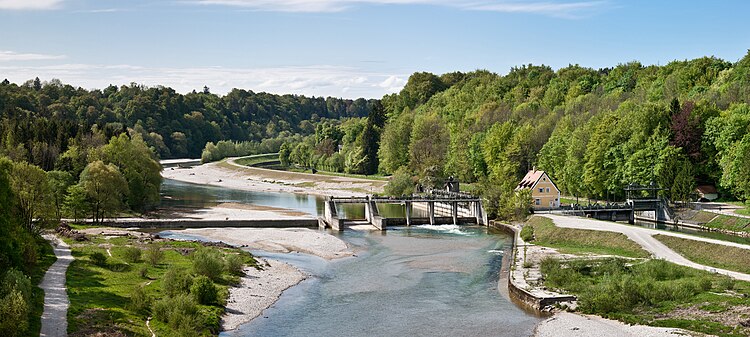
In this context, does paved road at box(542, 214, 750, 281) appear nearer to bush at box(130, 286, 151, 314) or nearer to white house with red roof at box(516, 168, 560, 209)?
white house with red roof at box(516, 168, 560, 209)

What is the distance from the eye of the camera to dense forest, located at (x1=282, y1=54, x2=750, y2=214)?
88250 millimetres

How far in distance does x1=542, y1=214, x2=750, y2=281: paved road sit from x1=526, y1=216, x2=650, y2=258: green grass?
0.75 meters

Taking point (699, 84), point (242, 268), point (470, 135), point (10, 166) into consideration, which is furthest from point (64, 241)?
point (699, 84)

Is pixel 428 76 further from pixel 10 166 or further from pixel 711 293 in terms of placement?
pixel 711 293

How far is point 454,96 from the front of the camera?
17175cm

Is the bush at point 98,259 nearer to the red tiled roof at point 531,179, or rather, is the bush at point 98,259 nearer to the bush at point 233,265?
the bush at point 233,265

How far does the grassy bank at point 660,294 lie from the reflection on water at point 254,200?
47510 millimetres

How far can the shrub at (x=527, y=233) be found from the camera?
69.3 meters

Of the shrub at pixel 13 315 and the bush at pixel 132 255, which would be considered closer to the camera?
the shrub at pixel 13 315

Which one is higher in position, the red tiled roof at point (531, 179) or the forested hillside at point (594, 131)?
the forested hillside at point (594, 131)

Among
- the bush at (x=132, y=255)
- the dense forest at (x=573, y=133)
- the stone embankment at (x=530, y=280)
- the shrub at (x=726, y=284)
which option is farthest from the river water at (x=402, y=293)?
the dense forest at (x=573, y=133)

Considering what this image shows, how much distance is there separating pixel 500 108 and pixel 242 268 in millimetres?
94559

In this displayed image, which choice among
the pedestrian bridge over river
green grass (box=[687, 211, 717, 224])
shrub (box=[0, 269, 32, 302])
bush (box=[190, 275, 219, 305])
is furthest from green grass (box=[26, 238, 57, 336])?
green grass (box=[687, 211, 717, 224])

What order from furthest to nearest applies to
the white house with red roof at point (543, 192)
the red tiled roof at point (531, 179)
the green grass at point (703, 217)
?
the red tiled roof at point (531, 179)
the white house with red roof at point (543, 192)
the green grass at point (703, 217)
